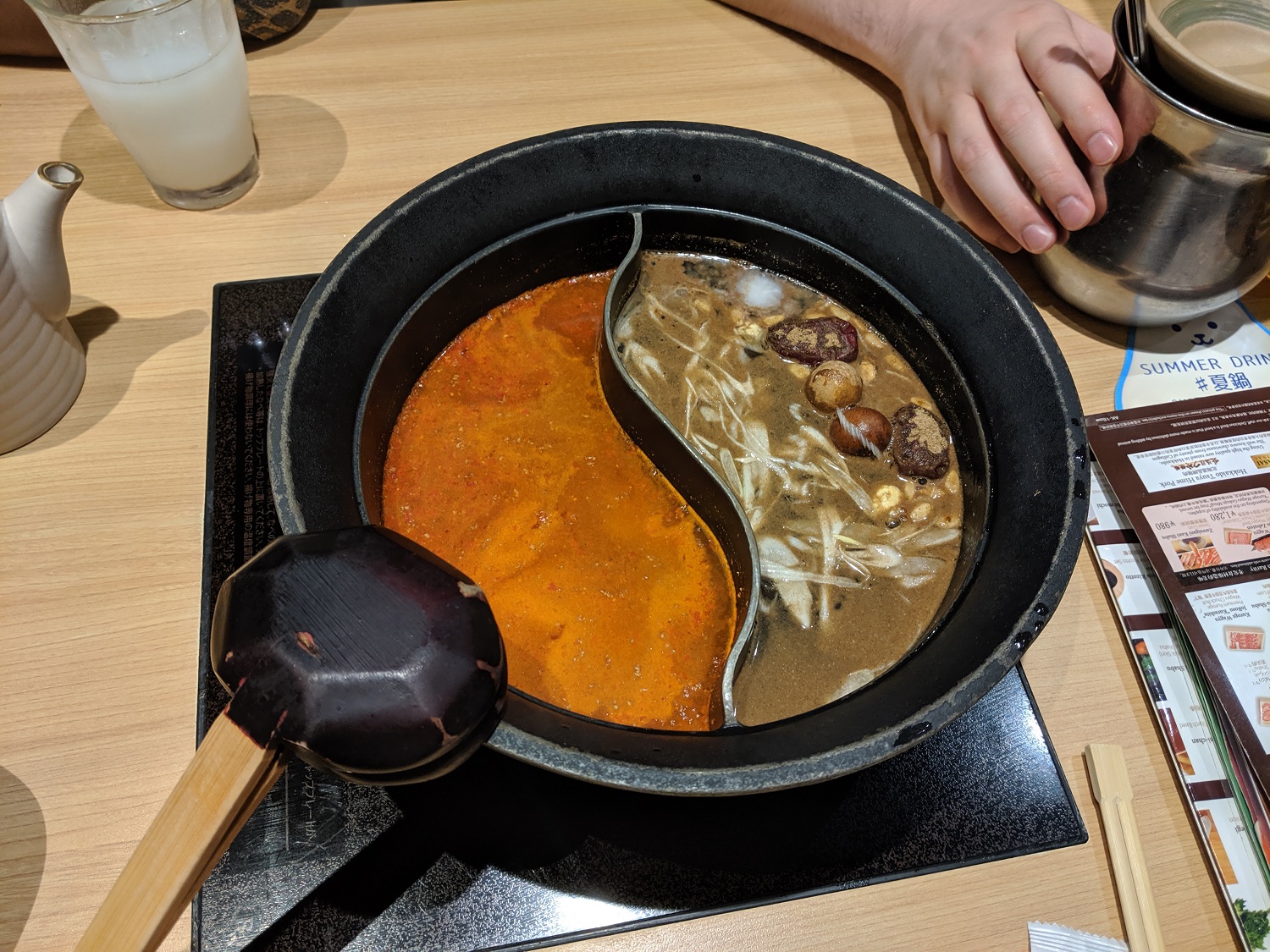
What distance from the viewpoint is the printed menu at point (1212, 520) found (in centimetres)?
134

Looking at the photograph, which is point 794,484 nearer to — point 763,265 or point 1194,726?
point 763,265

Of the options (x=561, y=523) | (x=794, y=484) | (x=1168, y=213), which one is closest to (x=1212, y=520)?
(x=1168, y=213)

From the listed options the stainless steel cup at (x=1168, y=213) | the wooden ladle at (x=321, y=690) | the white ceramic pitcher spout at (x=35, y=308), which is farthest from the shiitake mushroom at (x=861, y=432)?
the white ceramic pitcher spout at (x=35, y=308)

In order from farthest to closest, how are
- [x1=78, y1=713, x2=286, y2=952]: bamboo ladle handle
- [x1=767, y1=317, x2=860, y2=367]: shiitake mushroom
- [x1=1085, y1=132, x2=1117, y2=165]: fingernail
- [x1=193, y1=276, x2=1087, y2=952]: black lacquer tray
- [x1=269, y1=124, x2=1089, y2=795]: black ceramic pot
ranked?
[x1=767, y1=317, x2=860, y2=367]: shiitake mushroom, [x1=1085, y1=132, x2=1117, y2=165]: fingernail, [x1=193, y1=276, x2=1087, y2=952]: black lacquer tray, [x1=269, y1=124, x2=1089, y2=795]: black ceramic pot, [x1=78, y1=713, x2=286, y2=952]: bamboo ladle handle

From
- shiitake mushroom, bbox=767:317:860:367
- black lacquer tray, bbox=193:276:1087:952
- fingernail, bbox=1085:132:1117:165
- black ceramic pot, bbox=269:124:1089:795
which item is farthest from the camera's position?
shiitake mushroom, bbox=767:317:860:367

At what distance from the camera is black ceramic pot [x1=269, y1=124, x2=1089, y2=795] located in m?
1.05

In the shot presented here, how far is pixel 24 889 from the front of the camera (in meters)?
1.14

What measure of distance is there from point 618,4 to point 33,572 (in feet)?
6.43

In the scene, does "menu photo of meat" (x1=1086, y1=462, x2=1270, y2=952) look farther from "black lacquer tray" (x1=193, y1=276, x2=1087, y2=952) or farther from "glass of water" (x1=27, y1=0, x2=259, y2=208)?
"glass of water" (x1=27, y1=0, x2=259, y2=208)

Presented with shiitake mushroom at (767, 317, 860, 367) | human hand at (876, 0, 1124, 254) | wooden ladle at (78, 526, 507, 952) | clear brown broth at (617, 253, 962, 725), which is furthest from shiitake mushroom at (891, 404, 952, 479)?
wooden ladle at (78, 526, 507, 952)

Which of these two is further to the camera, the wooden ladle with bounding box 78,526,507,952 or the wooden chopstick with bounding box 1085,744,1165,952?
the wooden chopstick with bounding box 1085,744,1165,952

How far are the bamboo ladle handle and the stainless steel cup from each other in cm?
162

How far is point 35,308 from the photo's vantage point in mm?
1407

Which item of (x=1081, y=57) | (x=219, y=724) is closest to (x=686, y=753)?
(x=219, y=724)
